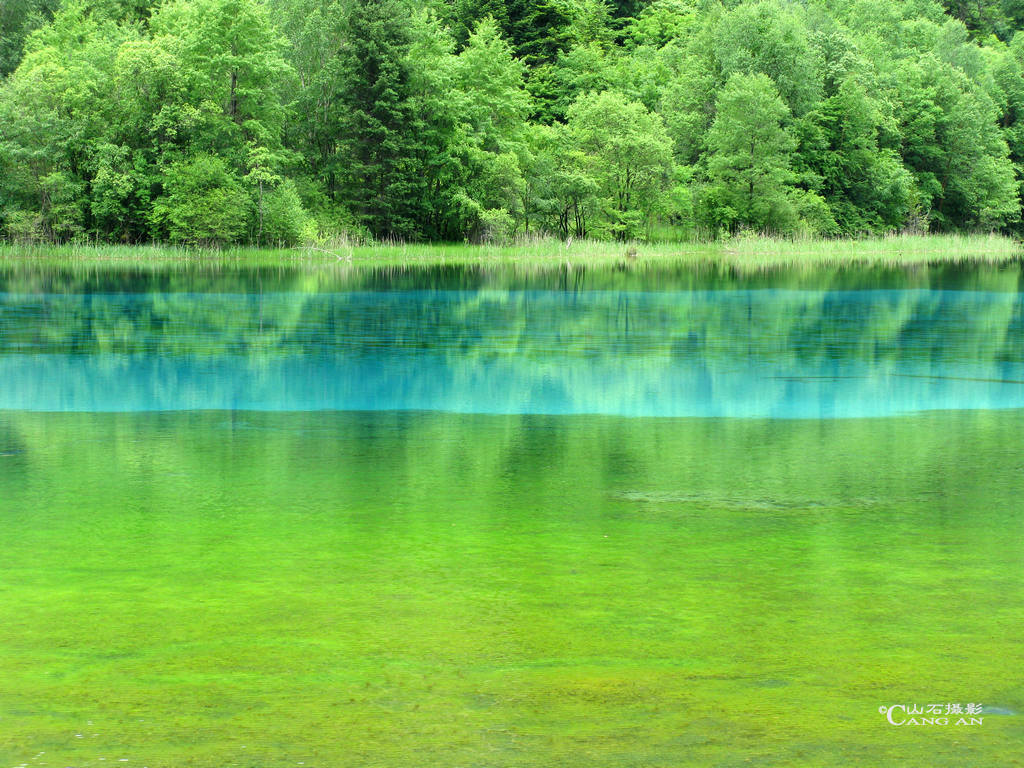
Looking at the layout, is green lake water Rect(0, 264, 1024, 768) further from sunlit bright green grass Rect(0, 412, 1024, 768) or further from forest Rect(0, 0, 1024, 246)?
forest Rect(0, 0, 1024, 246)

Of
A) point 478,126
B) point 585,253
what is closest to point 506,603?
point 585,253

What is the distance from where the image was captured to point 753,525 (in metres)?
6.69

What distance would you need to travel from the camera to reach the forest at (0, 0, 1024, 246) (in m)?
45.8

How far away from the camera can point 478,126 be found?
182 ft

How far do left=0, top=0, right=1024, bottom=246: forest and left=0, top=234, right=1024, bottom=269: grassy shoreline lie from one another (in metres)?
1.28

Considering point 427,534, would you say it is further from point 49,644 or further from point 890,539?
point 890,539

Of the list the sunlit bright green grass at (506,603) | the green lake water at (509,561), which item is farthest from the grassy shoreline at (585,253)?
the sunlit bright green grass at (506,603)

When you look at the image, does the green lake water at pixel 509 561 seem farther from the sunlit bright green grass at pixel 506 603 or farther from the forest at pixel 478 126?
the forest at pixel 478 126

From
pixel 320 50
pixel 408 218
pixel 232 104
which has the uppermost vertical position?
pixel 320 50

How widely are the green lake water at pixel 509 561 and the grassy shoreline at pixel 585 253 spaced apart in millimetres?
30585

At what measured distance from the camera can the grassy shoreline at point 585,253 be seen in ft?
145

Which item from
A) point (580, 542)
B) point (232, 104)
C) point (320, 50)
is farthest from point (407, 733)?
point (320, 50)

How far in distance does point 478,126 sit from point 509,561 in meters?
51.5

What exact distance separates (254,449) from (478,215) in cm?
4453
